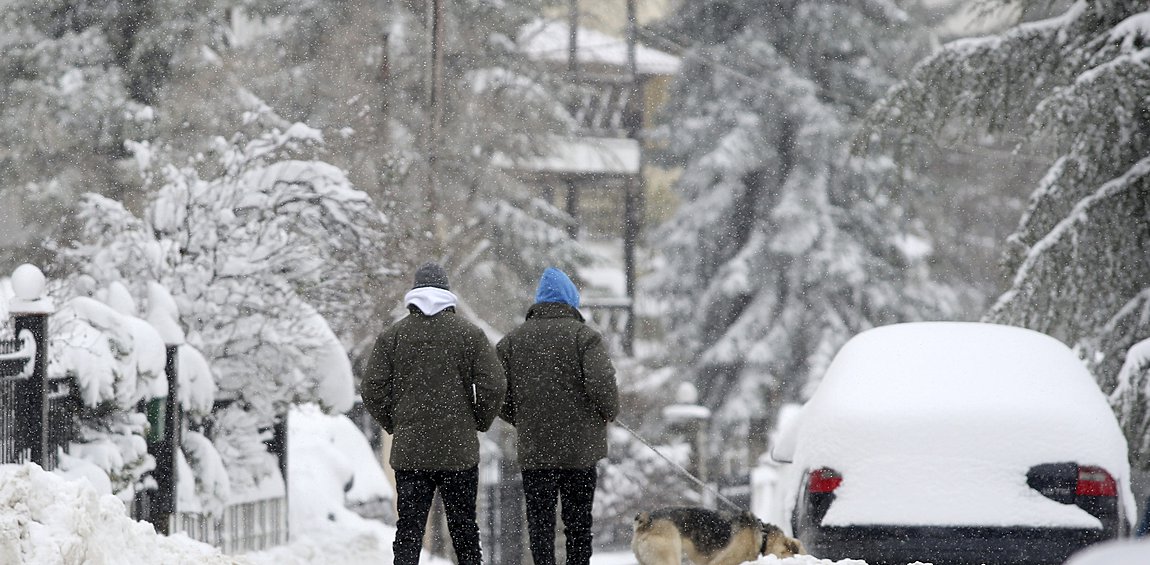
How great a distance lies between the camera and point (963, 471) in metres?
7.48

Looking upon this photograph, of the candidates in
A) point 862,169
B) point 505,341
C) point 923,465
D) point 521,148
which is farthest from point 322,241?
point 862,169

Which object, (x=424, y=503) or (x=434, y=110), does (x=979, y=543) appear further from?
(x=434, y=110)

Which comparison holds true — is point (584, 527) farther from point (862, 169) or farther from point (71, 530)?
point (862, 169)

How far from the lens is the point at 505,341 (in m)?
7.59

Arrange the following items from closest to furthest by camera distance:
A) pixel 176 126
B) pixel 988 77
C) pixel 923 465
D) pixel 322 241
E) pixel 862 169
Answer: pixel 923 465 < pixel 322 241 < pixel 988 77 < pixel 176 126 < pixel 862 169

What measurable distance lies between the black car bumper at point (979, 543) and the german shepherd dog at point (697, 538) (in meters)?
0.93

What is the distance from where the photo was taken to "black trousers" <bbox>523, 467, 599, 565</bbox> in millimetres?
7492

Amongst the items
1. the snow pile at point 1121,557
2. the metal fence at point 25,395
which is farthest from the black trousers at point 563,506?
the snow pile at point 1121,557

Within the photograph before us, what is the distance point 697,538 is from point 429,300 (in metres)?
2.29

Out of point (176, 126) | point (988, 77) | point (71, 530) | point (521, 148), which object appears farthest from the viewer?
point (521, 148)

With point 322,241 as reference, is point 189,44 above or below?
above

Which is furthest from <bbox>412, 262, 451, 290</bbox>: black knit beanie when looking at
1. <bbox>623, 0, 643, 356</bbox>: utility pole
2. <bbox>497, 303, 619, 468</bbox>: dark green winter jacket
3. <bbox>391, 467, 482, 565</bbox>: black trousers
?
<bbox>623, 0, 643, 356</bbox>: utility pole

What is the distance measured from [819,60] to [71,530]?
1135 inches

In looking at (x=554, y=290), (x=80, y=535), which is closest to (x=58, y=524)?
(x=80, y=535)
